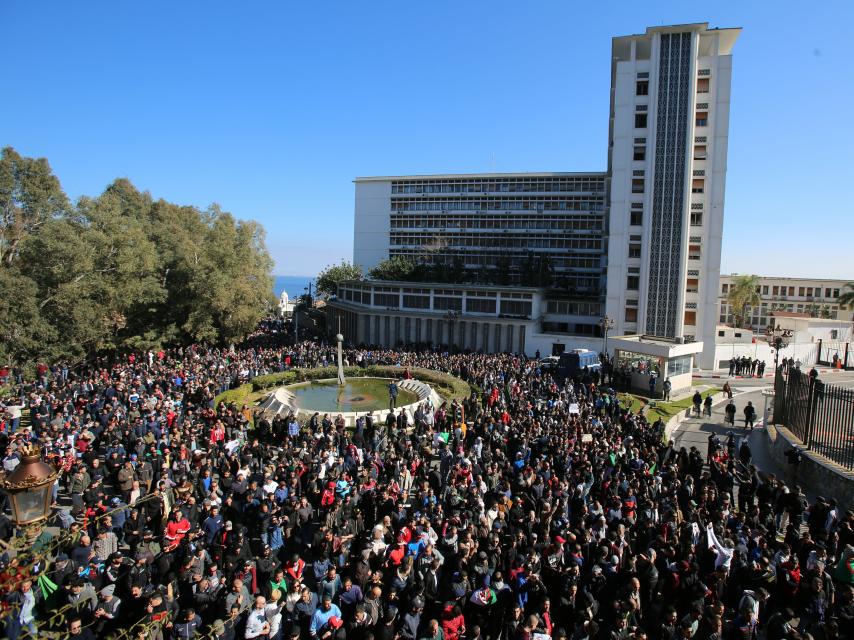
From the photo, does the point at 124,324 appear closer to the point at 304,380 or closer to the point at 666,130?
the point at 304,380

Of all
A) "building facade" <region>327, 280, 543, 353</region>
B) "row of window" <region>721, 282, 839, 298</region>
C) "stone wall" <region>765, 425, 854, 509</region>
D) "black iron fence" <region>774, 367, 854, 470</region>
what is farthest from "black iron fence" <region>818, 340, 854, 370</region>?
"row of window" <region>721, 282, 839, 298</region>

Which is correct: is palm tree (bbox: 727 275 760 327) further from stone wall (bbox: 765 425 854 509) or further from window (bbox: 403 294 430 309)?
stone wall (bbox: 765 425 854 509)

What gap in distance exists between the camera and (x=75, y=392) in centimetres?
1862

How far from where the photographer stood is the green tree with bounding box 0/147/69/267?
28609 mm

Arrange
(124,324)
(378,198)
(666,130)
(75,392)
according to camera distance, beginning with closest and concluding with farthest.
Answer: (75,392) < (124,324) < (666,130) < (378,198)

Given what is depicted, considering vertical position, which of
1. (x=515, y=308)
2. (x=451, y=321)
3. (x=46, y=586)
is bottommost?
(x=46, y=586)

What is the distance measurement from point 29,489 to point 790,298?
86.5 metres

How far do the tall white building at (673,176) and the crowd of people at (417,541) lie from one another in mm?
25756

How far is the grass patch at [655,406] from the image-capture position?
21.7 m

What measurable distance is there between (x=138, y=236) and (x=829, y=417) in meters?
32.7

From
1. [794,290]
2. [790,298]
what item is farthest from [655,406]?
[794,290]

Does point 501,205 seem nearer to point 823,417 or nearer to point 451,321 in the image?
point 451,321

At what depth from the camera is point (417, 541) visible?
823 cm

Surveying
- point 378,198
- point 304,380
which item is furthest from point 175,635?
point 378,198
